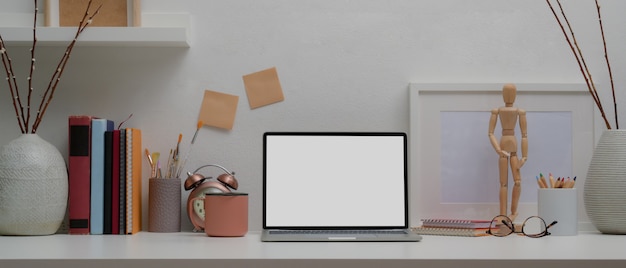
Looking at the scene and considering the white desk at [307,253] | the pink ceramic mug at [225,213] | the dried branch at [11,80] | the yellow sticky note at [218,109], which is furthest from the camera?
the yellow sticky note at [218,109]

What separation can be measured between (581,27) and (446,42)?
31 centimetres

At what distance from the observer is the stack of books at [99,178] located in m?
1.73

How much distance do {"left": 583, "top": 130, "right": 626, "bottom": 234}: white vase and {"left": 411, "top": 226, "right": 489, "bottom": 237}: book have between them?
0.25 metres

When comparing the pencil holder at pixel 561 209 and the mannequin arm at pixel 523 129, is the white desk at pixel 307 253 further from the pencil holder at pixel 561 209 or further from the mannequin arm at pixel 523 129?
the mannequin arm at pixel 523 129

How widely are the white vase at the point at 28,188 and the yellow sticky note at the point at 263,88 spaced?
1.49 feet

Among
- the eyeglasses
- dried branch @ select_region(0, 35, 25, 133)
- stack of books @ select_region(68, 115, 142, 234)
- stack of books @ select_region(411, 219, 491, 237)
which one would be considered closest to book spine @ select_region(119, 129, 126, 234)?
stack of books @ select_region(68, 115, 142, 234)

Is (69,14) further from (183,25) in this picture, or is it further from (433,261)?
(433,261)

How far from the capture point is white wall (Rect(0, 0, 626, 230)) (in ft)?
6.11

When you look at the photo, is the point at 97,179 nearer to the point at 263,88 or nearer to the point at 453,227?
the point at 263,88

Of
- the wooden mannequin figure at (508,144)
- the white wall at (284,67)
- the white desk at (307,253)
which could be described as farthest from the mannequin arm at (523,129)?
the white desk at (307,253)

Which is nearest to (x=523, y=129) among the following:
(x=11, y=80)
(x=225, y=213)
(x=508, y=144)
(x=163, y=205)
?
(x=508, y=144)

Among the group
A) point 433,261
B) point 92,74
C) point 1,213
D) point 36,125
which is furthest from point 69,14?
point 433,261

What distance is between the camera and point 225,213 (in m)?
1.65

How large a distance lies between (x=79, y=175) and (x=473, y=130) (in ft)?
2.87
